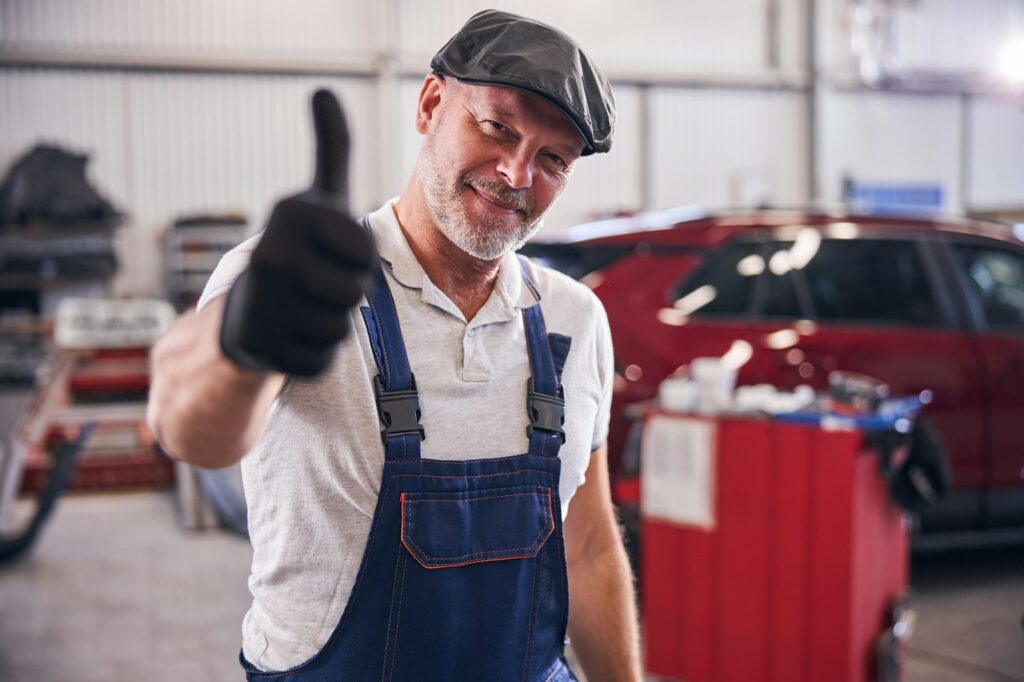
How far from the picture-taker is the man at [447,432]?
120 cm

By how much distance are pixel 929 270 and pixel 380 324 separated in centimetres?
361

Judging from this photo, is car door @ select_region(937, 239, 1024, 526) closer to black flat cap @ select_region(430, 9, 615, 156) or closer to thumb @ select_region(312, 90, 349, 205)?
black flat cap @ select_region(430, 9, 615, 156)

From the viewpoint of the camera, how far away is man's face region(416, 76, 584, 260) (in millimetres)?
1276

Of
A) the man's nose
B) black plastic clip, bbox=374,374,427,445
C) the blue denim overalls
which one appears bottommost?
the blue denim overalls

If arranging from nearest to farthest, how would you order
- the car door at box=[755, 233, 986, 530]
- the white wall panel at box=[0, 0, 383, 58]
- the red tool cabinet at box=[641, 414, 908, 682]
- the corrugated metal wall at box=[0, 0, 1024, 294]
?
1. the red tool cabinet at box=[641, 414, 908, 682]
2. the car door at box=[755, 233, 986, 530]
3. the white wall panel at box=[0, 0, 383, 58]
4. the corrugated metal wall at box=[0, 0, 1024, 294]

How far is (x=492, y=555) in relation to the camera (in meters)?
1.29

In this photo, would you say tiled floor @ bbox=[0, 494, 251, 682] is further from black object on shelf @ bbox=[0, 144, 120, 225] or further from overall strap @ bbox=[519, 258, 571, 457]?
black object on shelf @ bbox=[0, 144, 120, 225]

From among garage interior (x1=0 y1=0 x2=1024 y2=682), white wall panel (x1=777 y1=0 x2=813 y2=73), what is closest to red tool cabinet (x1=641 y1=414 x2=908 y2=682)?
garage interior (x1=0 y1=0 x2=1024 y2=682)

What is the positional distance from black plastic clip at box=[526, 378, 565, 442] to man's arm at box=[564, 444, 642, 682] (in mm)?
255

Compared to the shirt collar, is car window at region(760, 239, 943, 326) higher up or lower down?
lower down

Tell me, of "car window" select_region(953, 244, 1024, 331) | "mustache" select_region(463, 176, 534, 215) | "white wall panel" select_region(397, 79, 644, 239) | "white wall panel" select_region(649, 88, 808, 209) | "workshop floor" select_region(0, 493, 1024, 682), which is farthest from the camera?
"white wall panel" select_region(649, 88, 808, 209)

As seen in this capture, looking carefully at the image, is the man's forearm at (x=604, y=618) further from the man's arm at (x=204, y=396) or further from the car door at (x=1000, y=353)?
the car door at (x=1000, y=353)

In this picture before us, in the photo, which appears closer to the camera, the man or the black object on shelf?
the man

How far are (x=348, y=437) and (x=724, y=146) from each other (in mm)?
10377
